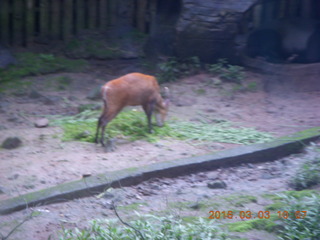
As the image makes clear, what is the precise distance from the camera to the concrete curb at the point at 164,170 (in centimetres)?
494

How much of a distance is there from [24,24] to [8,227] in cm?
738

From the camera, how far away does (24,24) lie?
10.8m

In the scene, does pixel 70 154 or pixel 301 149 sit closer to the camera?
pixel 70 154

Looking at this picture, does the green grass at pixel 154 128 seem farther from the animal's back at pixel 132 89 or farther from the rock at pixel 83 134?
the animal's back at pixel 132 89

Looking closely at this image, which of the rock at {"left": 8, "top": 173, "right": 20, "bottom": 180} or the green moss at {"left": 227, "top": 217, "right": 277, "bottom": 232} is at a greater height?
the green moss at {"left": 227, "top": 217, "right": 277, "bottom": 232}

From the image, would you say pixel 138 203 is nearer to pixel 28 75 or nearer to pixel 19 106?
pixel 19 106

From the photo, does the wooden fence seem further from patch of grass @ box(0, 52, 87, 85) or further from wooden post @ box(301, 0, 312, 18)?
wooden post @ box(301, 0, 312, 18)

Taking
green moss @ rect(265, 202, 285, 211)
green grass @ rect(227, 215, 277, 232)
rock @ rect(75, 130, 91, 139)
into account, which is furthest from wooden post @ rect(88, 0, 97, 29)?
green grass @ rect(227, 215, 277, 232)

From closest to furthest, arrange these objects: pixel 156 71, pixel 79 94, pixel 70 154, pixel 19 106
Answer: pixel 70 154, pixel 19 106, pixel 79 94, pixel 156 71

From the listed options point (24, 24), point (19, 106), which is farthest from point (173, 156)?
point (24, 24)

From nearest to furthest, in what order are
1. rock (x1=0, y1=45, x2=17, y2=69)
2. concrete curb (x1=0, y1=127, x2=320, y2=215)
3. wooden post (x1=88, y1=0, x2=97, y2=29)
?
concrete curb (x1=0, y1=127, x2=320, y2=215) → rock (x1=0, y1=45, x2=17, y2=69) → wooden post (x1=88, y1=0, x2=97, y2=29)

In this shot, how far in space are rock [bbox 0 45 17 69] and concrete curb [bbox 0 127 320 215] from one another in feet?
17.7

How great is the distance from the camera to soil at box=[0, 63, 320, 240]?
16.5 feet

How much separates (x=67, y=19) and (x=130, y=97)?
4.51 metres
